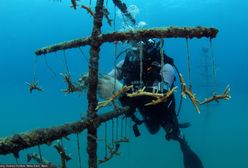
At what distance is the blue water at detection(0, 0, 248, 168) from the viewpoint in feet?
129

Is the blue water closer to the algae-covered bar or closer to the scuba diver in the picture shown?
the scuba diver

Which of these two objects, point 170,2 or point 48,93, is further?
point 48,93

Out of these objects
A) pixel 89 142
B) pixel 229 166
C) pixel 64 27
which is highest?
pixel 64 27

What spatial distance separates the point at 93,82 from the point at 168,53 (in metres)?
66.3

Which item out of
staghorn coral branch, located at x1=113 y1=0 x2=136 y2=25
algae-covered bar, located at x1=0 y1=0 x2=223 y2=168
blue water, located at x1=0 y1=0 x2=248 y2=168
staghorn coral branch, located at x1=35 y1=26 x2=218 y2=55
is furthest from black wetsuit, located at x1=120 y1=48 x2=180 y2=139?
blue water, located at x1=0 y1=0 x2=248 y2=168

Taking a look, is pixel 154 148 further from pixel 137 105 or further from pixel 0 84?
pixel 0 84

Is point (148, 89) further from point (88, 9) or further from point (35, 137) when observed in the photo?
point (35, 137)

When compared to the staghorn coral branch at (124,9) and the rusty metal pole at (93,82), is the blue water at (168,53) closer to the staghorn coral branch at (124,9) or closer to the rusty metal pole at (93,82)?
the staghorn coral branch at (124,9)

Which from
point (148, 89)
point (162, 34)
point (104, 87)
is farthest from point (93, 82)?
point (148, 89)

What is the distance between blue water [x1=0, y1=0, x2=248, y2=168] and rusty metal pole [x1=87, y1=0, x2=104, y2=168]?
26.2 meters

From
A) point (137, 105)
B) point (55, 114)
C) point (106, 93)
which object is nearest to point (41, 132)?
point (106, 93)

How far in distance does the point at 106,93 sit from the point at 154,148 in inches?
1519

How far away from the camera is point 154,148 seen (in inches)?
1687

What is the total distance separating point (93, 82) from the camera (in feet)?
14.8
